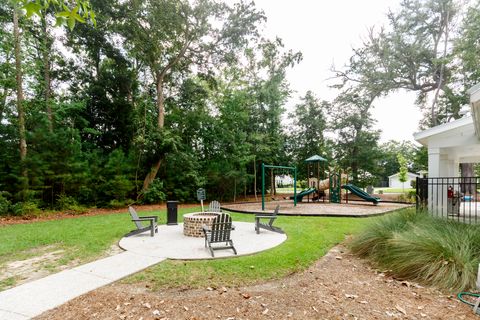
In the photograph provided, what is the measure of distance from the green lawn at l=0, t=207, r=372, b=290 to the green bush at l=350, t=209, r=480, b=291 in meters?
1.06

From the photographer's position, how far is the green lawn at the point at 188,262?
4.27m

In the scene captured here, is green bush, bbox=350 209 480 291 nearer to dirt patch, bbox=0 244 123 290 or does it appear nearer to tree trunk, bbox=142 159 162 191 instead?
dirt patch, bbox=0 244 123 290

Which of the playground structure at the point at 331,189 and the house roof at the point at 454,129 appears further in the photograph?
the playground structure at the point at 331,189

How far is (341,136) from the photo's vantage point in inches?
907

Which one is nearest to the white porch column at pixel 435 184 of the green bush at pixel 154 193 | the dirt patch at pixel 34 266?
the dirt patch at pixel 34 266

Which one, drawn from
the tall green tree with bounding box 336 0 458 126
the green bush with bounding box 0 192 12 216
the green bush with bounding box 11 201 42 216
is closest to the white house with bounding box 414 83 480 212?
the tall green tree with bounding box 336 0 458 126

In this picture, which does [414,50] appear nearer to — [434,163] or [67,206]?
[434,163]

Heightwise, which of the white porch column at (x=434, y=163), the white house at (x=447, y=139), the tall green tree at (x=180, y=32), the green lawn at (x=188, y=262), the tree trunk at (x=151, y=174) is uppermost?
the tall green tree at (x=180, y=32)

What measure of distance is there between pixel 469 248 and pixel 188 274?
494 cm

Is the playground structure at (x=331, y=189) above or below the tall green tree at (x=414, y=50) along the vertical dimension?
below

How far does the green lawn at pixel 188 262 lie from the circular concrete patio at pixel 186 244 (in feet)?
1.01

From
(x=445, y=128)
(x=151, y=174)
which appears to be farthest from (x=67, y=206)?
(x=445, y=128)

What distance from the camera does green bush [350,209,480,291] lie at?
4074 mm

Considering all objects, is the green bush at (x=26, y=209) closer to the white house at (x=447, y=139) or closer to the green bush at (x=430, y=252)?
the green bush at (x=430, y=252)
